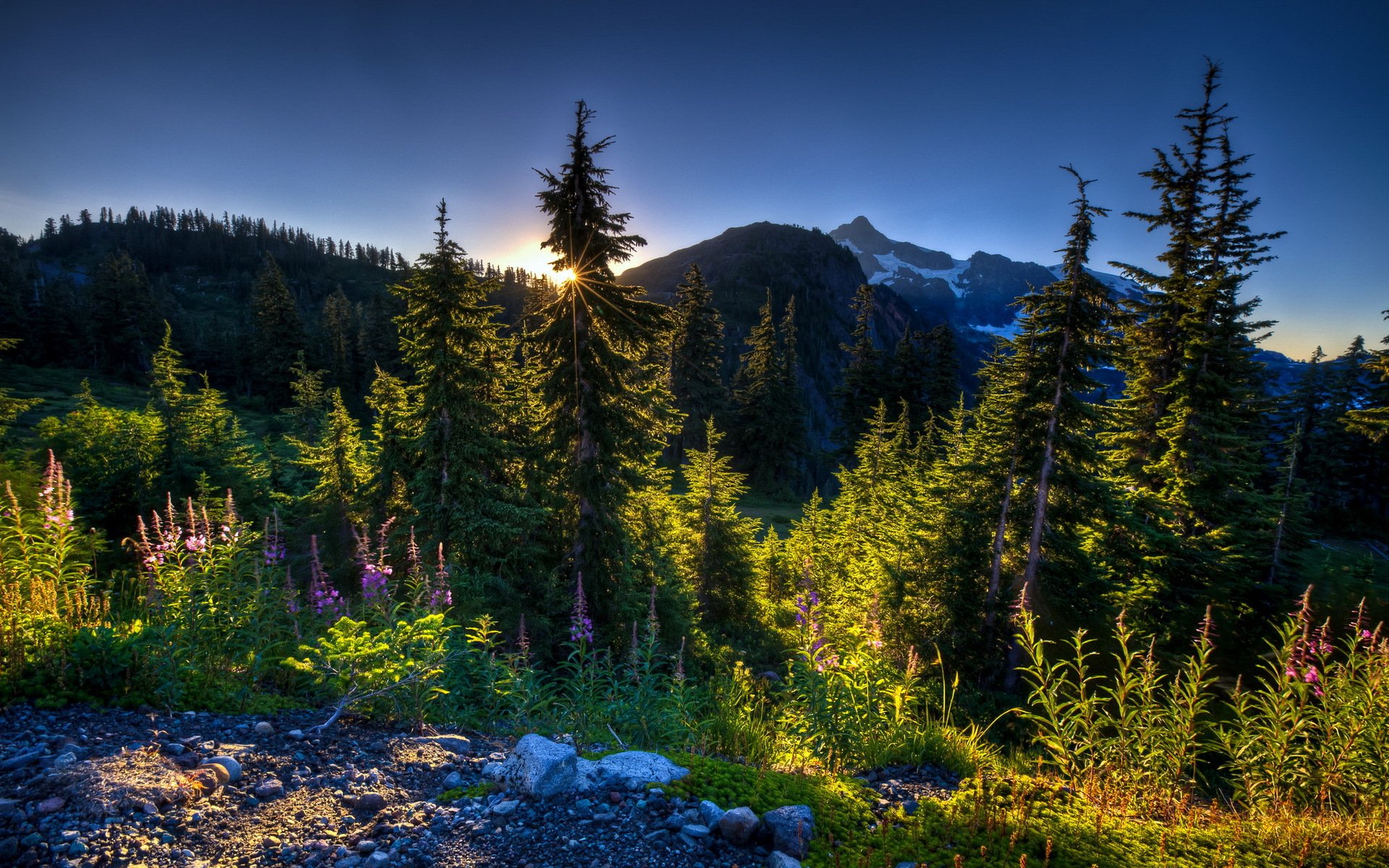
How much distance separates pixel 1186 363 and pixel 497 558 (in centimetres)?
1954

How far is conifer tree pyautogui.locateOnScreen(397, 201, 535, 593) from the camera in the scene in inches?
469

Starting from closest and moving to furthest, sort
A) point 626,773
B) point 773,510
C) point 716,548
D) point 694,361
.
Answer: point 626,773
point 716,548
point 773,510
point 694,361

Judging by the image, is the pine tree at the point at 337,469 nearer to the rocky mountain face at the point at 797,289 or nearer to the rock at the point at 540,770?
the rock at the point at 540,770

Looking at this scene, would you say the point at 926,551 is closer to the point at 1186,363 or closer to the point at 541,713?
the point at 1186,363

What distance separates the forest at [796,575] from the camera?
372 cm

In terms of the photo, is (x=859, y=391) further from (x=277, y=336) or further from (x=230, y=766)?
(x=277, y=336)

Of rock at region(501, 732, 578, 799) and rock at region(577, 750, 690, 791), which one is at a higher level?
rock at region(501, 732, 578, 799)

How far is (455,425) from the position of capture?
1222 cm

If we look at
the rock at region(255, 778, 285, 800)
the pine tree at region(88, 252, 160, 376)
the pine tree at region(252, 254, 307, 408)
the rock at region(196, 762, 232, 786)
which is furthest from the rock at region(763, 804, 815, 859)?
the pine tree at region(88, 252, 160, 376)

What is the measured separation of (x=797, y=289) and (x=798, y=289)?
1.08 ft

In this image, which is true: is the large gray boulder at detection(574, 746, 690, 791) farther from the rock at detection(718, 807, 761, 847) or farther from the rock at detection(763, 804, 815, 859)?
the rock at detection(763, 804, 815, 859)

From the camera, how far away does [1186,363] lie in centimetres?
1475

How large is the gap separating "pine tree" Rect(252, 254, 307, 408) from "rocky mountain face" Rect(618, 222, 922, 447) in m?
49.9

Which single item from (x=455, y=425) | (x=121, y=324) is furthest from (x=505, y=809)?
(x=121, y=324)
